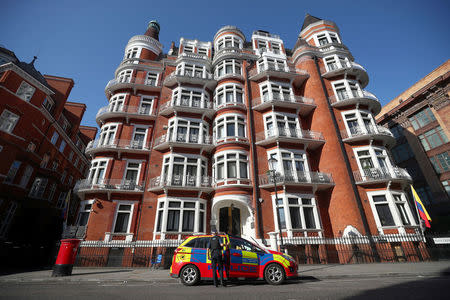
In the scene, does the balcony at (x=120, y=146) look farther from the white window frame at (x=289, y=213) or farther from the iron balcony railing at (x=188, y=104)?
the white window frame at (x=289, y=213)

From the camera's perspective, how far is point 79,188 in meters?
17.4

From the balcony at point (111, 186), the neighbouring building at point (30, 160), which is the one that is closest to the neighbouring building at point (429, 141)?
the balcony at point (111, 186)

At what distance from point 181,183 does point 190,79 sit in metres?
11.5

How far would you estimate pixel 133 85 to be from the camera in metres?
22.2

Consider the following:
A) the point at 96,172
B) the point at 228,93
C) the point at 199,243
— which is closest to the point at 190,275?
the point at 199,243

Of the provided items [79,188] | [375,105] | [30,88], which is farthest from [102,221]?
[375,105]

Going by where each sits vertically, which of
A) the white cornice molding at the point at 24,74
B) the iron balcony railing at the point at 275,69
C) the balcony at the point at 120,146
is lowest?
the balcony at the point at 120,146

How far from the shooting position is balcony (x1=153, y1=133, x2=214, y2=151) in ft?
61.9

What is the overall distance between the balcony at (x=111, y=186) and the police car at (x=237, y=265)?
11.2 m

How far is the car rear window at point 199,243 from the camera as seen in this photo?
8445 millimetres

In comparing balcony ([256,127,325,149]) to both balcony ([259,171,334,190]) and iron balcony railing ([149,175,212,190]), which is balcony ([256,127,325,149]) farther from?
iron balcony railing ([149,175,212,190])

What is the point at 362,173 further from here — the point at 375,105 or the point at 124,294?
the point at 124,294

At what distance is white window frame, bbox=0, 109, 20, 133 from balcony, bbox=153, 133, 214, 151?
1334cm

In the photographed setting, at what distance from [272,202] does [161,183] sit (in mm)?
9459
